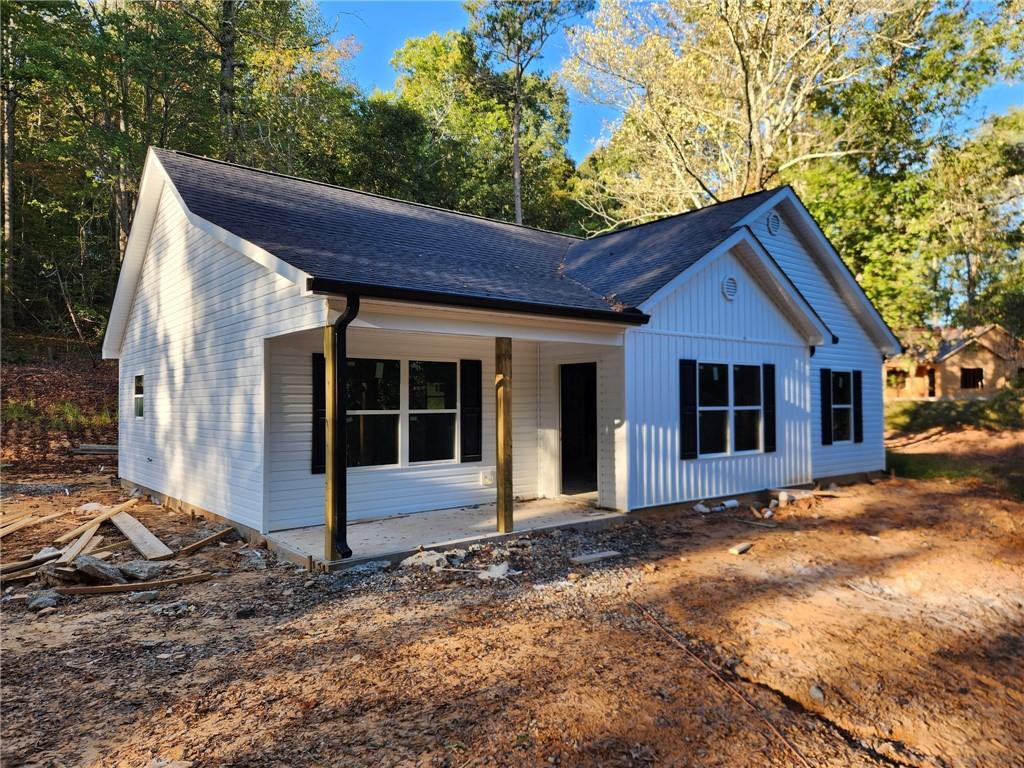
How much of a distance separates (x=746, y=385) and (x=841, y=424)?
3.49 meters

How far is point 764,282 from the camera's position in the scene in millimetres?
9812

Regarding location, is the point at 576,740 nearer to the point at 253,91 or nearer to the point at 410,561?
the point at 410,561

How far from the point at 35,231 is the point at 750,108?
76.3ft

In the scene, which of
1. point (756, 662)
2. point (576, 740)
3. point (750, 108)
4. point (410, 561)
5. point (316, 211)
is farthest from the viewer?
point (750, 108)

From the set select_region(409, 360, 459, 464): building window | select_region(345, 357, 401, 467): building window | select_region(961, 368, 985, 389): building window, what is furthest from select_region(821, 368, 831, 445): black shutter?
select_region(961, 368, 985, 389): building window

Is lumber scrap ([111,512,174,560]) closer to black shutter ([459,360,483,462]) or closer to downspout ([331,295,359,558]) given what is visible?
downspout ([331,295,359,558])

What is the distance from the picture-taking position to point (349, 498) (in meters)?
7.40

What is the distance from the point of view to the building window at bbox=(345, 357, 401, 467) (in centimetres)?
746

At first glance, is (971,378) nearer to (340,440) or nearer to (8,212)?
(340,440)

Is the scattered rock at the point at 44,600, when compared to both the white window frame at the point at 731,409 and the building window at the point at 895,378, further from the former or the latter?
the building window at the point at 895,378

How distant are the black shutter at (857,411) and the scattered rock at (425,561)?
950cm

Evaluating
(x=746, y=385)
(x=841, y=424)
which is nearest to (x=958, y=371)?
(x=841, y=424)

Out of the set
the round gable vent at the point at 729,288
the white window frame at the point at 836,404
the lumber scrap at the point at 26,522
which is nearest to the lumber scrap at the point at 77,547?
the lumber scrap at the point at 26,522

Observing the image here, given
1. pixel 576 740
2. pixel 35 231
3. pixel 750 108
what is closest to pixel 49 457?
pixel 35 231
